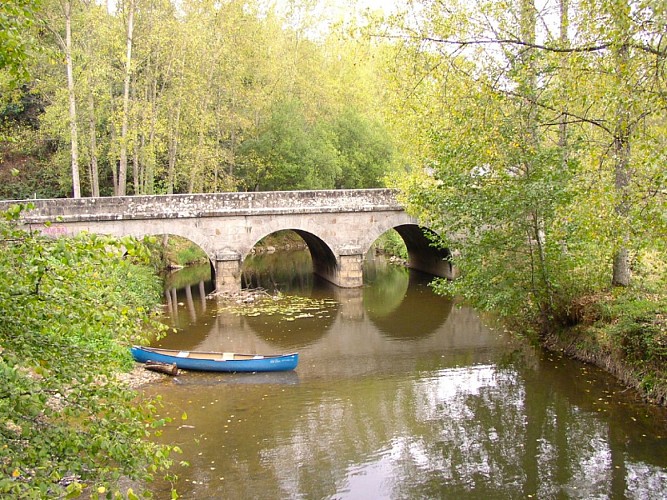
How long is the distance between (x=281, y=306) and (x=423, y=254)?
32.0ft

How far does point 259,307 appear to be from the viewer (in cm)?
2136

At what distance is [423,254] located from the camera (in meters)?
29.0

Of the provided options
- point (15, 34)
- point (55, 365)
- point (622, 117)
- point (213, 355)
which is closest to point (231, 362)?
point (213, 355)

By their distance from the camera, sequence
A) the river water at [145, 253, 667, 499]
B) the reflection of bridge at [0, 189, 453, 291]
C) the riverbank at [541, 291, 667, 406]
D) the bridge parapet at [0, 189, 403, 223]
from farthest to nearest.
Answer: the reflection of bridge at [0, 189, 453, 291], the bridge parapet at [0, 189, 403, 223], the riverbank at [541, 291, 667, 406], the river water at [145, 253, 667, 499]

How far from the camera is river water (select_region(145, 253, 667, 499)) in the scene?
8758mm

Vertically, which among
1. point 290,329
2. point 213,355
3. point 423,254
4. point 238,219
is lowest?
point 290,329

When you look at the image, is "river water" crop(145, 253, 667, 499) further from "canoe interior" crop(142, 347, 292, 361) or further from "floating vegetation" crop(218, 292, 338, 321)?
"floating vegetation" crop(218, 292, 338, 321)

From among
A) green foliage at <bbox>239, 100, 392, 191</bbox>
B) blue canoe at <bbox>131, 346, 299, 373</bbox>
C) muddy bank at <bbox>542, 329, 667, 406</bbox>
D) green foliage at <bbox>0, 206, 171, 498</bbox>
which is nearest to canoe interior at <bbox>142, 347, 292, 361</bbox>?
blue canoe at <bbox>131, 346, 299, 373</bbox>

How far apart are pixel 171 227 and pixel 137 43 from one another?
28.4 feet

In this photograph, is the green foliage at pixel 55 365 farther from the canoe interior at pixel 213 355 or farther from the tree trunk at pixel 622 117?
the canoe interior at pixel 213 355

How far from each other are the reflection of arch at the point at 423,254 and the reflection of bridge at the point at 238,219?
20.5 inches

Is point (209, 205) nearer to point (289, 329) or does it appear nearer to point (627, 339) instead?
point (289, 329)

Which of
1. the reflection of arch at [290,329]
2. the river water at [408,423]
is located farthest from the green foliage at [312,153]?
the river water at [408,423]

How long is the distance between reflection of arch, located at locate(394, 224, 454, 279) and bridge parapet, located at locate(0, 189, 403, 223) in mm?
2902
